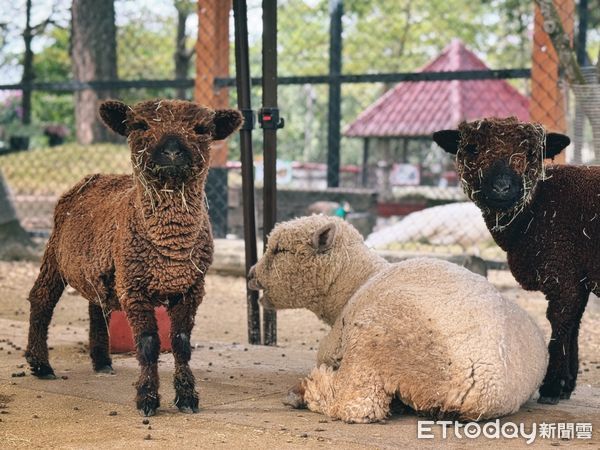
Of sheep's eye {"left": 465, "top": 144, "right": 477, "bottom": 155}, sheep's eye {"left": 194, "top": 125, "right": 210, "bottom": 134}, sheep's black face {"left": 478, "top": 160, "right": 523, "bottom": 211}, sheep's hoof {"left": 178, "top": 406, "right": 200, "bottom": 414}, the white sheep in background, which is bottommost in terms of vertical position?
the white sheep in background

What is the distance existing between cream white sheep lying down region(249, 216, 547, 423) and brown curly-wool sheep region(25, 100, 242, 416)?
74 cm

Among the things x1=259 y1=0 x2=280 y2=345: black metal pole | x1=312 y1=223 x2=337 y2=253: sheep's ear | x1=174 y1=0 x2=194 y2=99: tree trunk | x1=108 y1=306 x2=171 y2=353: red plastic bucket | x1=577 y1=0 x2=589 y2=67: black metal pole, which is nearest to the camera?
x1=312 y1=223 x2=337 y2=253: sheep's ear

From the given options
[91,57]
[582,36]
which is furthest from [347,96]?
[582,36]

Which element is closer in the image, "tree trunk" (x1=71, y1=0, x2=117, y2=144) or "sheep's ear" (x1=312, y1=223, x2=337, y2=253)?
"sheep's ear" (x1=312, y1=223, x2=337, y2=253)

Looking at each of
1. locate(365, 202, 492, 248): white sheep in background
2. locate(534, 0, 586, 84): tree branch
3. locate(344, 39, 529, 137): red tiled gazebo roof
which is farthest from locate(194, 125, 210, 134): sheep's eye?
locate(344, 39, 529, 137): red tiled gazebo roof

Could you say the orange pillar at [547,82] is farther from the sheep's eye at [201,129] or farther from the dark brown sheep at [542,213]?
the sheep's eye at [201,129]

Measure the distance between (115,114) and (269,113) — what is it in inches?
81.0

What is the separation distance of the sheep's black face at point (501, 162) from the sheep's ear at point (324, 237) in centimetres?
78

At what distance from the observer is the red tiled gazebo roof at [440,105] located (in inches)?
858

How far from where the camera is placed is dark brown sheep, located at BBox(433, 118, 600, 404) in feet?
17.4

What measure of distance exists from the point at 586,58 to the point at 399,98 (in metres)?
13.5

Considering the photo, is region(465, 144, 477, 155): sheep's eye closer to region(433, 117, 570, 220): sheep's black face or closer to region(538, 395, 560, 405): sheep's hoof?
region(433, 117, 570, 220): sheep's black face

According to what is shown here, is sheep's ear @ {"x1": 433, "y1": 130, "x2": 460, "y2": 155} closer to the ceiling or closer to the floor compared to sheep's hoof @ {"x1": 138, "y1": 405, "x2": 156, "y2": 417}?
closer to the ceiling

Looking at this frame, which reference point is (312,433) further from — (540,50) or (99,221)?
(540,50)
